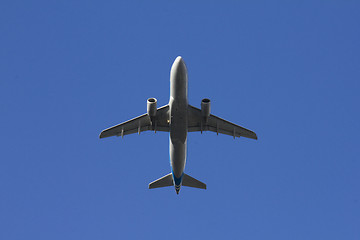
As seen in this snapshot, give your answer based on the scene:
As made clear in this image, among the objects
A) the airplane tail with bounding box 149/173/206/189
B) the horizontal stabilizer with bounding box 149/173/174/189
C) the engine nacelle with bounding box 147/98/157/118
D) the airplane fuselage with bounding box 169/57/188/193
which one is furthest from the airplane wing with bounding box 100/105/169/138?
the airplane tail with bounding box 149/173/206/189

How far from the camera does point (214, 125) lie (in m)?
42.5

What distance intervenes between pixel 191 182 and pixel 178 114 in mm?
9907

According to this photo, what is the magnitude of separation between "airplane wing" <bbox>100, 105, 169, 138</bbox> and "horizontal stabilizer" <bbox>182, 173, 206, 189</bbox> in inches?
224

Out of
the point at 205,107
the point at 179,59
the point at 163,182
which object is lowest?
the point at 163,182

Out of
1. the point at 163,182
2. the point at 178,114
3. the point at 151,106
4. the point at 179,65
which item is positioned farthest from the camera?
the point at 163,182

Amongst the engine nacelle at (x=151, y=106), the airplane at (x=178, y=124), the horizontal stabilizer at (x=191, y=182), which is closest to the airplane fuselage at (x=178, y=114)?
the airplane at (x=178, y=124)

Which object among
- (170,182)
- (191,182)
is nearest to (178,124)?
(170,182)

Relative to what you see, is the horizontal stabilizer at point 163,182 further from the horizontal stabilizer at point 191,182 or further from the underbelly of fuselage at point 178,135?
the underbelly of fuselage at point 178,135

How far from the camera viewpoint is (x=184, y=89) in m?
37.2

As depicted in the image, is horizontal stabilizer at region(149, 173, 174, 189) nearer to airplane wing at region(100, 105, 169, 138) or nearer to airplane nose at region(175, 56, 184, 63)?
airplane wing at region(100, 105, 169, 138)

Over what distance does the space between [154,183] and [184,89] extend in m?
11.7

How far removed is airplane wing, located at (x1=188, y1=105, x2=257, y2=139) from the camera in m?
41.1

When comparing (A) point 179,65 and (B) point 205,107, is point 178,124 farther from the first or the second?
(A) point 179,65

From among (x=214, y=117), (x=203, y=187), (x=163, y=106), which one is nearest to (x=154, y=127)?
(x=163, y=106)
